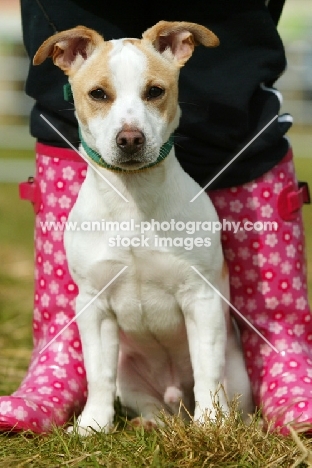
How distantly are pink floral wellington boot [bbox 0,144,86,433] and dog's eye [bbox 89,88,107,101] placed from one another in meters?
0.43

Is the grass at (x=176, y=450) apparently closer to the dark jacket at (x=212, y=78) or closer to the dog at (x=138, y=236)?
the dog at (x=138, y=236)

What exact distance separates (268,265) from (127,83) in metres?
0.79

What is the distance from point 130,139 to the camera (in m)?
2.12

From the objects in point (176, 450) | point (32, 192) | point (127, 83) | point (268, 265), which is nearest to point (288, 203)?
point (268, 265)

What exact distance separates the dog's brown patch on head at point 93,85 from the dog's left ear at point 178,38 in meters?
0.14

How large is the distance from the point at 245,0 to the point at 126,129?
0.68 m

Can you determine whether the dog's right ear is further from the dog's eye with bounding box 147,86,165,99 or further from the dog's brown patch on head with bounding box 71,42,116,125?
the dog's eye with bounding box 147,86,165,99

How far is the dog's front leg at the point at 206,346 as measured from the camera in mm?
2307

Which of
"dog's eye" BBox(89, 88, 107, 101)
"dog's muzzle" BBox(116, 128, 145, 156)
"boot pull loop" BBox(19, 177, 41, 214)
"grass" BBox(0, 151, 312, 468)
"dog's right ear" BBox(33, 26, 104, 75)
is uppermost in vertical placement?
"dog's right ear" BBox(33, 26, 104, 75)

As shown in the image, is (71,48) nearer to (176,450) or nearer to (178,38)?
(178,38)

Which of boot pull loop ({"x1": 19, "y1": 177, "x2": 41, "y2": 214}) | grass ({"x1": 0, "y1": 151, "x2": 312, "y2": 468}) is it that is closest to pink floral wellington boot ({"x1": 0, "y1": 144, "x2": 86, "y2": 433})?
boot pull loop ({"x1": 19, "y1": 177, "x2": 41, "y2": 214})

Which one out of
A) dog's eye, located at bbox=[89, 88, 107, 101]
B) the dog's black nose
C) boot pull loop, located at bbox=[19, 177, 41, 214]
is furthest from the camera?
boot pull loop, located at bbox=[19, 177, 41, 214]

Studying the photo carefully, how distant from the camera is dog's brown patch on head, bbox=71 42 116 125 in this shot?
87.4 inches

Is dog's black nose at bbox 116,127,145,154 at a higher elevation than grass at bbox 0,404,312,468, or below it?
higher
